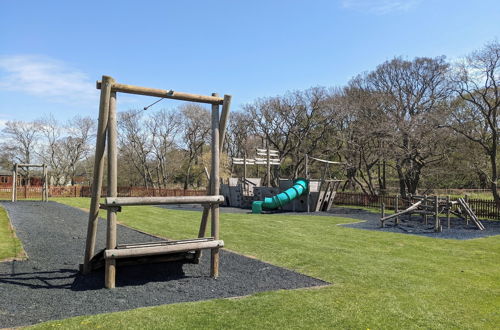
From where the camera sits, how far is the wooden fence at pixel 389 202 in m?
21.1

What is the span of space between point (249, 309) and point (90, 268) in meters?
3.17

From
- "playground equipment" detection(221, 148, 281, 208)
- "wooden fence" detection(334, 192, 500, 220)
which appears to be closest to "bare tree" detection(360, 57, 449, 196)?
"wooden fence" detection(334, 192, 500, 220)

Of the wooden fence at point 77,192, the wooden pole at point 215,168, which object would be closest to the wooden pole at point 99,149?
the wooden pole at point 215,168

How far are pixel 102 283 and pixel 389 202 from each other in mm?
22883

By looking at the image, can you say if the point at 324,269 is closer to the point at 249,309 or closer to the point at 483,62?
the point at 249,309

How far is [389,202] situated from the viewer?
26312 mm

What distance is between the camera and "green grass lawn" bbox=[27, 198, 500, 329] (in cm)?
477

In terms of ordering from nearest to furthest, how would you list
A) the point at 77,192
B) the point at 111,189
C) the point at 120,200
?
the point at 120,200 < the point at 111,189 < the point at 77,192

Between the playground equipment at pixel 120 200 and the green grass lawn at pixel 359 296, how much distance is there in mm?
1304

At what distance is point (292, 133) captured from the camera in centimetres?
4219

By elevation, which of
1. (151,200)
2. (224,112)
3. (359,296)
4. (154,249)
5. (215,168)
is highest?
(224,112)

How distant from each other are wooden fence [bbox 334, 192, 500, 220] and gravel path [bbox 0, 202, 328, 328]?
45.6 feet

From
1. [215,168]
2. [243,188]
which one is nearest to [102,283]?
[215,168]

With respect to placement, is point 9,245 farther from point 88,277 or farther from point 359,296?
point 359,296
